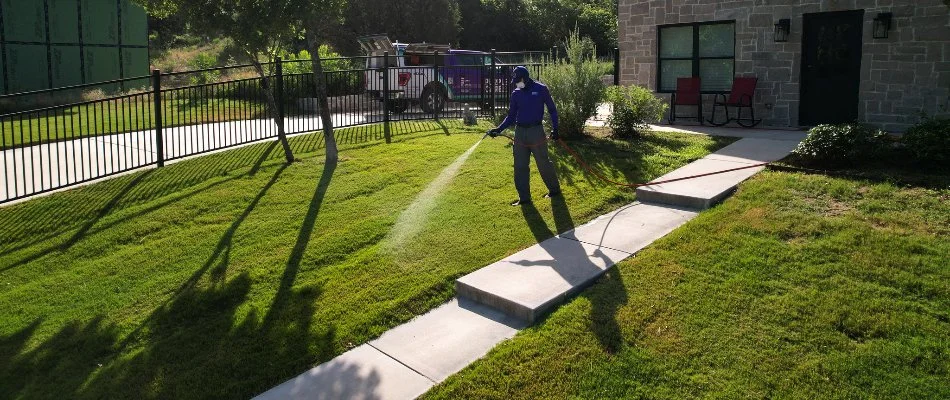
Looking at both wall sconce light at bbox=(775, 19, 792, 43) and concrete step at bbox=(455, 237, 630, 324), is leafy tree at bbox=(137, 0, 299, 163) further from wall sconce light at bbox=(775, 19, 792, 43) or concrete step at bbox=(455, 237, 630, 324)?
wall sconce light at bbox=(775, 19, 792, 43)

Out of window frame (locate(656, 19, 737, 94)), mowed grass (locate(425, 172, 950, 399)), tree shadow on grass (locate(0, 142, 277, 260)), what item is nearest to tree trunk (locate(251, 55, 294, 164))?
tree shadow on grass (locate(0, 142, 277, 260))

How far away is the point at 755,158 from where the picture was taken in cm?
945

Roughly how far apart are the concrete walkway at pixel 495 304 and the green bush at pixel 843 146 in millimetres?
1178

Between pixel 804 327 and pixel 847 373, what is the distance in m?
0.55

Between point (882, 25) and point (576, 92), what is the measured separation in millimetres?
5121

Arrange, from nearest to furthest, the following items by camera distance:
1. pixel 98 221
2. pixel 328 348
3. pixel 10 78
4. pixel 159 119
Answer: pixel 328 348, pixel 98 221, pixel 159 119, pixel 10 78

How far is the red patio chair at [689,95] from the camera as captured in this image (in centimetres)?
1405

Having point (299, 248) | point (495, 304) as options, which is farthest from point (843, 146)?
point (299, 248)

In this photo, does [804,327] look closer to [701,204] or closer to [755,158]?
[701,204]

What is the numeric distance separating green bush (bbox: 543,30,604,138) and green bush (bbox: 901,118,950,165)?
15.2 feet

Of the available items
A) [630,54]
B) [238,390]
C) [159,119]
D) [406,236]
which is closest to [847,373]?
[238,390]

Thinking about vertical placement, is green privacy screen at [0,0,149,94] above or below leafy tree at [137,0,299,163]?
above

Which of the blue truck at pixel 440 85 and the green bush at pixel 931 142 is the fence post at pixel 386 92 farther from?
the green bush at pixel 931 142

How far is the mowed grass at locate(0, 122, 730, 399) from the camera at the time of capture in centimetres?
505
